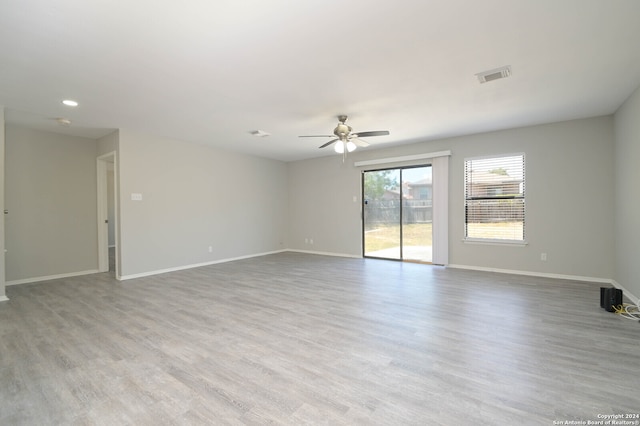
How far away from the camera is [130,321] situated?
321cm

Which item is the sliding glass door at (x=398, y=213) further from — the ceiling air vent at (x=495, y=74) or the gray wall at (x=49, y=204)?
the gray wall at (x=49, y=204)

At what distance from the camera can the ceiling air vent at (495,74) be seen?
298cm

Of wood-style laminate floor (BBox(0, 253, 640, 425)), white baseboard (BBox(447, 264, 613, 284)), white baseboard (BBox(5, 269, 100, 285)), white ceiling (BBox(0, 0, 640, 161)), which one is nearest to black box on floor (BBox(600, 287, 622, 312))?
wood-style laminate floor (BBox(0, 253, 640, 425))

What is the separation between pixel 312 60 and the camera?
278 centimetres

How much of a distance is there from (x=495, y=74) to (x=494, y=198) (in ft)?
10.0

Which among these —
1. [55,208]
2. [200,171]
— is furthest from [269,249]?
[55,208]

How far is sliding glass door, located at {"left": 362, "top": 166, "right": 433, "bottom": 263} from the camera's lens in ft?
20.8

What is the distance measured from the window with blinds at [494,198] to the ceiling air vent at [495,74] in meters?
2.71

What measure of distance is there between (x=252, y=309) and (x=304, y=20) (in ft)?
Answer: 10.0

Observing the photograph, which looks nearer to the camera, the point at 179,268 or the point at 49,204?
the point at 49,204

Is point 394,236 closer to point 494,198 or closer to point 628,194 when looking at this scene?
point 494,198

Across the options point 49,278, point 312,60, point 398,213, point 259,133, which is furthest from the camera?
point 398,213

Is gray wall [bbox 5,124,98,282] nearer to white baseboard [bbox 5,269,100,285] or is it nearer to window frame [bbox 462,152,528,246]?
white baseboard [bbox 5,269,100,285]

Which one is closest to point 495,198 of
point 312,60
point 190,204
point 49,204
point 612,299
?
point 612,299
